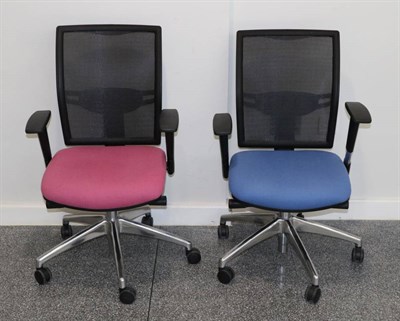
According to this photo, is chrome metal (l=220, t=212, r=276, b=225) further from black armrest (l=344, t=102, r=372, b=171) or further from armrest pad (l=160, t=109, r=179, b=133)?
armrest pad (l=160, t=109, r=179, b=133)

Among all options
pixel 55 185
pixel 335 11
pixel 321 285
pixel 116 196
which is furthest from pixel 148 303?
pixel 335 11

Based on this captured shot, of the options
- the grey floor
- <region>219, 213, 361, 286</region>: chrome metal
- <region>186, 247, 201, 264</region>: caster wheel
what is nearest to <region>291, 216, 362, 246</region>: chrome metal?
<region>219, 213, 361, 286</region>: chrome metal

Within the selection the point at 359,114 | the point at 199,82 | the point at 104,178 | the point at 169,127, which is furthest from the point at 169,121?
the point at 359,114

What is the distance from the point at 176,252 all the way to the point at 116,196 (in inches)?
23.7

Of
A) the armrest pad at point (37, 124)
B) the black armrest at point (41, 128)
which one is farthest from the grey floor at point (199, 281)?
the armrest pad at point (37, 124)

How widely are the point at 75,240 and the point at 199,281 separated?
1.91ft

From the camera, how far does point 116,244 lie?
204 centimetres

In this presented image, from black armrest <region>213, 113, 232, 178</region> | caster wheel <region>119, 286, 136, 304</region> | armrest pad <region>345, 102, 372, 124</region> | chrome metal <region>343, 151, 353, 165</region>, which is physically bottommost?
caster wheel <region>119, 286, 136, 304</region>

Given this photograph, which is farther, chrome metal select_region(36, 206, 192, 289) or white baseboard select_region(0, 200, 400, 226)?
white baseboard select_region(0, 200, 400, 226)

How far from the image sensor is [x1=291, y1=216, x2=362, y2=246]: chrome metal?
2139 millimetres

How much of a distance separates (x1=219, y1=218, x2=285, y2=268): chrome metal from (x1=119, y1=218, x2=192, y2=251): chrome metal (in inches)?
8.5

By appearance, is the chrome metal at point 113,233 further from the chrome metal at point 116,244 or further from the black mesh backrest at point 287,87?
the black mesh backrest at point 287,87

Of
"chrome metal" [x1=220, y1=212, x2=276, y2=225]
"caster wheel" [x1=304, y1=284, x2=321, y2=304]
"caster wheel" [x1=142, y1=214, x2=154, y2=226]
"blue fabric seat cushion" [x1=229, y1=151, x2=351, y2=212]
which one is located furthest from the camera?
"caster wheel" [x1=142, y1=214, x2=154, y2=226]

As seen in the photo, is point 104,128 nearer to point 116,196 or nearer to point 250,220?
point 116,196
